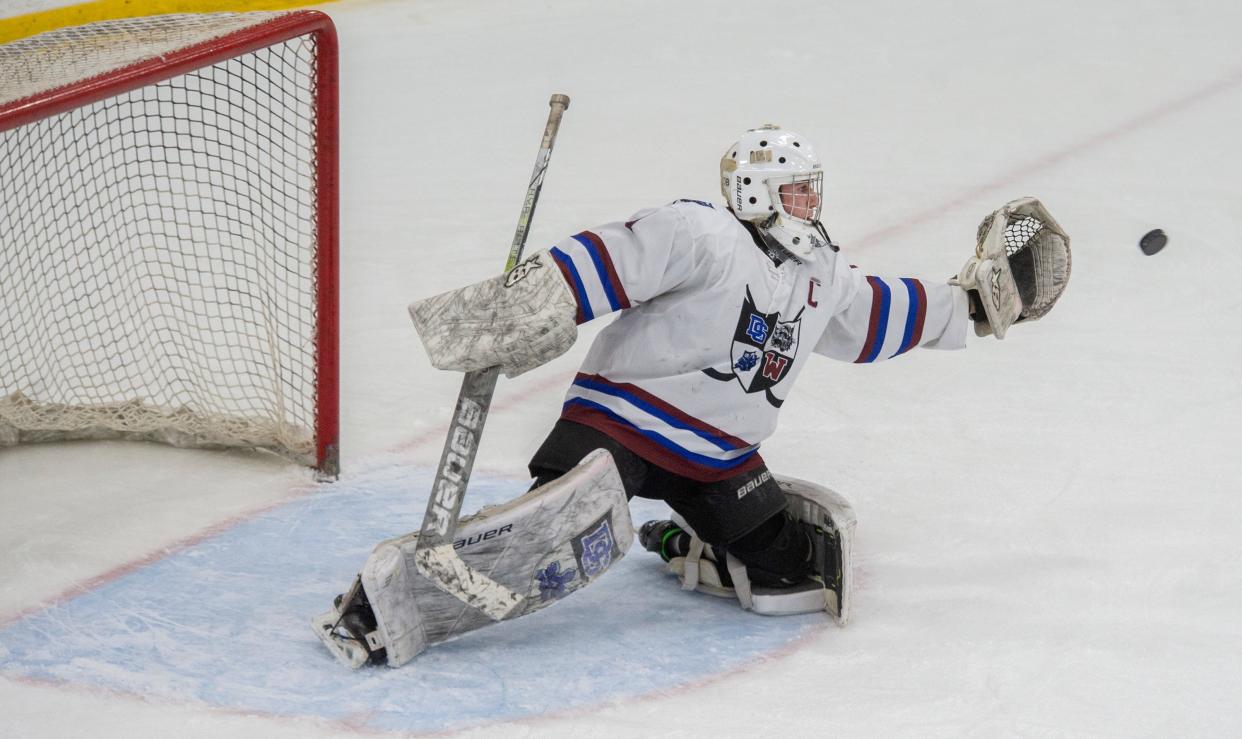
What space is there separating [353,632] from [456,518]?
0.72 ft

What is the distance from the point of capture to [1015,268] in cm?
271

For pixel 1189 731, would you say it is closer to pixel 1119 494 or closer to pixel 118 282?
pixel 1119 494

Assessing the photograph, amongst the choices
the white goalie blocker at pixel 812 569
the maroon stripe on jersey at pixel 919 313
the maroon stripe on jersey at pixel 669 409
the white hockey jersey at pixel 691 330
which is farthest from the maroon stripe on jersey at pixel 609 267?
the maroon stripe on jersey at pixel 919 313

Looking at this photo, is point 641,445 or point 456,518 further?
point 641,445

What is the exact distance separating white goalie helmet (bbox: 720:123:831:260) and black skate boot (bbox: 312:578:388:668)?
0.80 metres

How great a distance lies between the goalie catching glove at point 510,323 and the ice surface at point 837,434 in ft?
1.46

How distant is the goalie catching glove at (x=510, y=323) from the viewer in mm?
2129

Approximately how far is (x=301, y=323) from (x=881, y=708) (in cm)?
190

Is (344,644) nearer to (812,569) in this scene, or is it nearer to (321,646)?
(321,646)

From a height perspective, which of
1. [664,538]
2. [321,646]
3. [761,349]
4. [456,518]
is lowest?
[321,646]

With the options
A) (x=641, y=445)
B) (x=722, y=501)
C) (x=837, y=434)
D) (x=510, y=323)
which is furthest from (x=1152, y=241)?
(x=510, y=323)

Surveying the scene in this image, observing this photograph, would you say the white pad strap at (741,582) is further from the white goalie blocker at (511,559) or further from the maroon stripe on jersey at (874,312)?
the maroon stripe on jersey at (874,312)

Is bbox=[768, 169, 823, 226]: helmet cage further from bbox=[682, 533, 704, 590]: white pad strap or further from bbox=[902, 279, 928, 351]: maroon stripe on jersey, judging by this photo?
bbox=[682, 533, 704, 590]: white pad strap

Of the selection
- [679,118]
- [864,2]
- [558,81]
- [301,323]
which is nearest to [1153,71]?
[864,2]
